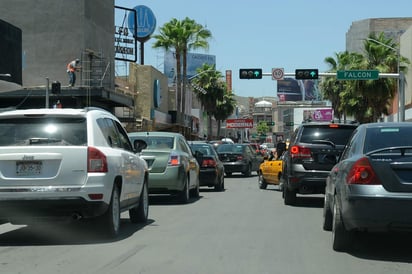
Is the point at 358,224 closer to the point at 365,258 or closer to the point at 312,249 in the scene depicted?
the point at 365,258

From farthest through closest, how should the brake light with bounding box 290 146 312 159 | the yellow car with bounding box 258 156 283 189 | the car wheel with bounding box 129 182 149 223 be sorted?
the yellow car with bounding box 258 156 283 189 < the brake light with bounding box 290 146 312 159 < the car wheel with bounding box 129 182 149 223

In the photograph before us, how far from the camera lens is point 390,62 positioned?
156 ft

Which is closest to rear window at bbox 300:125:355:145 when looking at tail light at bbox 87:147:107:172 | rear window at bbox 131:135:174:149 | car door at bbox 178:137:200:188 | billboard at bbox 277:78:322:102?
car door at bbox 178:137:200:188

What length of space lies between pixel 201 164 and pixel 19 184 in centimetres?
1156

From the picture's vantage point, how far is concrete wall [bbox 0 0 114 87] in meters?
34.7

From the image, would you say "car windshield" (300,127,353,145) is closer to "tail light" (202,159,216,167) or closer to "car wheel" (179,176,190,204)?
"car wheel" (179,176,190,204)

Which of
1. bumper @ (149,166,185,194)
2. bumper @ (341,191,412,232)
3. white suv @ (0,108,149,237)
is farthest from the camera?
bumper @ (149,166,185,194)

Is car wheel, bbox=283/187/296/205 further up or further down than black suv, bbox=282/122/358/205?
further down

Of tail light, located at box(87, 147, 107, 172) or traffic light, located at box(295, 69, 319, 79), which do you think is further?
traffic light, located at box(295, 69, 319, 79)

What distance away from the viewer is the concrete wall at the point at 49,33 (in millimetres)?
34688

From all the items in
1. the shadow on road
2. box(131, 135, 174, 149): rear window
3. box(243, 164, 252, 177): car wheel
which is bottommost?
box(243, 164, 252, 177): car wheel

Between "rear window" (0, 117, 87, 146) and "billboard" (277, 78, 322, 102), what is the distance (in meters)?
135

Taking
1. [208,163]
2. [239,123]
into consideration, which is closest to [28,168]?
[208,163]

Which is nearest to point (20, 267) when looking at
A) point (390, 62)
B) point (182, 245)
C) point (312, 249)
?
point (182, 245)
